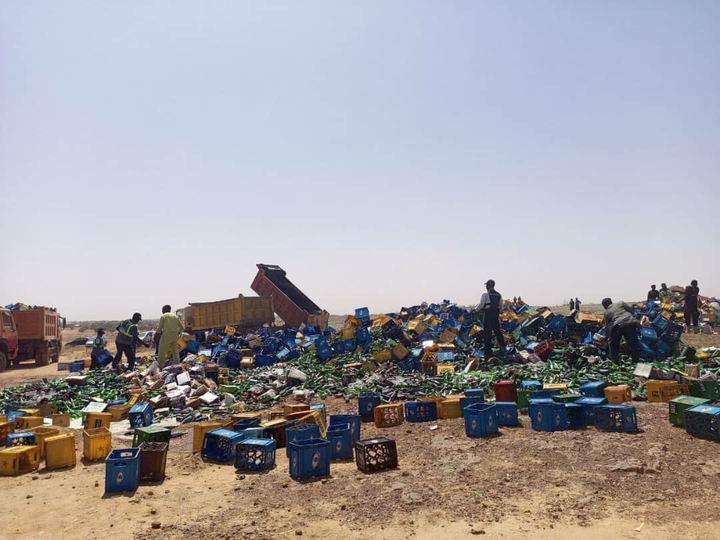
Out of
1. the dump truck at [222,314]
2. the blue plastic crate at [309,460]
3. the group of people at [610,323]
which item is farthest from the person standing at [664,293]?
the blue plastic crate at [309,460]

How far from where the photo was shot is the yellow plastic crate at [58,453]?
295 inches

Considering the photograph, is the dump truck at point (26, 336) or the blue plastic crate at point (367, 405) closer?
the blue plastic crate at point (367, 405)

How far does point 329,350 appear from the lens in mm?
16062

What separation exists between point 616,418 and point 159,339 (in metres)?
13.3

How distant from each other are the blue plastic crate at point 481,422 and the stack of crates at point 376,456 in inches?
65.9

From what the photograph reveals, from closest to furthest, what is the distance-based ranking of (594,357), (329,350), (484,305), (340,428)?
(340,428)
(594,357)
(484,305)
(329,350)

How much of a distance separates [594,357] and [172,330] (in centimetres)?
1159

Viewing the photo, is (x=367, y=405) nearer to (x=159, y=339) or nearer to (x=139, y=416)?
(x=139, y=416)

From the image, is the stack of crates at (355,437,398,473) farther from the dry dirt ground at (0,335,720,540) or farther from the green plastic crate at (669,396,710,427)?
the green plastic crate at (669,396,710,427)

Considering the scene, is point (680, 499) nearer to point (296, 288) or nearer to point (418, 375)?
point (418, 375)

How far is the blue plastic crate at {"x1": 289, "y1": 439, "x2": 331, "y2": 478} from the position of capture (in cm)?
650

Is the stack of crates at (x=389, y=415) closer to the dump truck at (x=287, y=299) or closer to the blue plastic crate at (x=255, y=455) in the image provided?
the blue plastic crate at (x=255, y=455)

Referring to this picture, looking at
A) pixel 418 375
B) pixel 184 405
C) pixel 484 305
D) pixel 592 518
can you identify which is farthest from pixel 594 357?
pixel 184 405

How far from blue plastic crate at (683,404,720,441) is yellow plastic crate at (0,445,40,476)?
9414 mm
